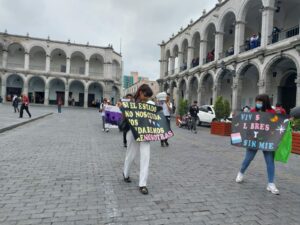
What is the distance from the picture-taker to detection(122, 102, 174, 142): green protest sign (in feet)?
14.5

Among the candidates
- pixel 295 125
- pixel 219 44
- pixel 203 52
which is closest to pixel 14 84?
pixel 203 52

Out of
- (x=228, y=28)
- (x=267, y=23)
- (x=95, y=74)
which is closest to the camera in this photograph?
(x=267, y=23)

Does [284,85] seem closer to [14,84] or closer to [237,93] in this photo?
[237,93]

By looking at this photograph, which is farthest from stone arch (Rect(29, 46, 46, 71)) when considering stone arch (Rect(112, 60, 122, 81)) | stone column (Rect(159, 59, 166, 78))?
stone column (Rect(159, 59, 166, 78))

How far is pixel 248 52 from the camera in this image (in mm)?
20562

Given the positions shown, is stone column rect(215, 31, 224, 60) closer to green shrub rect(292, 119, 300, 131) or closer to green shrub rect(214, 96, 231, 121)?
green shrub rect(214, 96, 231, 121)

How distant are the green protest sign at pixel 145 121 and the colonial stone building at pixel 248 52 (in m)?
14.1

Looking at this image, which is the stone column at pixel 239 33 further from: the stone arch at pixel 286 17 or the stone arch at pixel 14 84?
the stone arch at pixel 14 84

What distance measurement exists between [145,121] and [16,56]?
153 feet

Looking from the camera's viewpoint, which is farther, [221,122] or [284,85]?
[284,85]

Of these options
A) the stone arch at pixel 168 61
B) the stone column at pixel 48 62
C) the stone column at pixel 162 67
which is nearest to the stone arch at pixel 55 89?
the stone column at pixel 48 62

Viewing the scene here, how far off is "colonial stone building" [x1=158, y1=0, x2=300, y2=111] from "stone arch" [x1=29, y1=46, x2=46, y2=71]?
25.1m

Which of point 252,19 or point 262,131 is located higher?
point 252,19

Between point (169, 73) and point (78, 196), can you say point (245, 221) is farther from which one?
point (169, 73)
